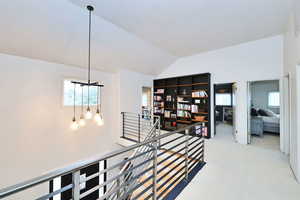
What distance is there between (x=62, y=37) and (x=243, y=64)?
5.04 meters

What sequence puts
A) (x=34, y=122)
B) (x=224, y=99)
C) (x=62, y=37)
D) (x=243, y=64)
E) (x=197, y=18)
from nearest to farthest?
(x=197, y=18) → (x=62, y=37) → (x=34, y=122) → (x=243, y=64) → (x=224, y=99)

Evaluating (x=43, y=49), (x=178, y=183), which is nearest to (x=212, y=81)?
(x=178, y=183)

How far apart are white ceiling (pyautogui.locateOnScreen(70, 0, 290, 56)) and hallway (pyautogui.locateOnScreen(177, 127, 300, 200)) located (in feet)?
10.2

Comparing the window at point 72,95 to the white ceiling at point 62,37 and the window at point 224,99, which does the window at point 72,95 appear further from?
the window at point 224,99

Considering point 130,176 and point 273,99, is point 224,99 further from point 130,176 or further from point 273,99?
point 130,176

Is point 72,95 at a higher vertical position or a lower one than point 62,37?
lower

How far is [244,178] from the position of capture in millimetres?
2271

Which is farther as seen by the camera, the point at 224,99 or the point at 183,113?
the point at 224,99

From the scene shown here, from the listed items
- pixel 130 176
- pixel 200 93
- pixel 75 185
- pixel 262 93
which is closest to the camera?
pixel 75 185

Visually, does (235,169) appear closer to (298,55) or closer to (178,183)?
(178,183)

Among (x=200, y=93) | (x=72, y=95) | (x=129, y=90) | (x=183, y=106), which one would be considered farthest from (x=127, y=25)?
(x=183, y=106)

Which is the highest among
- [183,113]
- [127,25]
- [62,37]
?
[127,25]

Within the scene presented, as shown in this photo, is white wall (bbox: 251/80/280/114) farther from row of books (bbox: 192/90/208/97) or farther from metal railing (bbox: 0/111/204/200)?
metal railing (bbox: 0/111/204/200)

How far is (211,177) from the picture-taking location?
2307 mm
